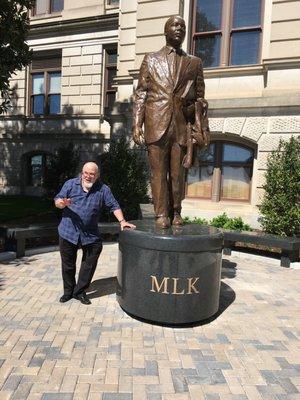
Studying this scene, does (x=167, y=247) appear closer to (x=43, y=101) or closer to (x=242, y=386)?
(x=242, y=386)

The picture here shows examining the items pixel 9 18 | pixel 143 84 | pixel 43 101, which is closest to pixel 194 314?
pixel 143 84

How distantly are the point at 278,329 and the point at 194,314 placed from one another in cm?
103

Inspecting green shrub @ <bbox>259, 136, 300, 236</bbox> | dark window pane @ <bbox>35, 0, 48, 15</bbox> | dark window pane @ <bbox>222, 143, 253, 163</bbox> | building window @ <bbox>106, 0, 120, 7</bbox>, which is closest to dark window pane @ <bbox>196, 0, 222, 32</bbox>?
dark window pane @ <bbox>222, 143, 253, 163</bbox>

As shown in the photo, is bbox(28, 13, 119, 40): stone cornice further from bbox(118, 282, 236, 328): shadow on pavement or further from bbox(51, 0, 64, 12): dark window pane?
bbox(118, 282, 236, 328): shadow on pavement

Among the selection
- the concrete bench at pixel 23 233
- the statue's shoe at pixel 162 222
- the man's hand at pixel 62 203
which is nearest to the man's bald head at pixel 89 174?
the man's hand at pixel 62 203

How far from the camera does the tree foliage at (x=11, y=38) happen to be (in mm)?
9133

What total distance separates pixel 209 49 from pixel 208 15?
1030mm

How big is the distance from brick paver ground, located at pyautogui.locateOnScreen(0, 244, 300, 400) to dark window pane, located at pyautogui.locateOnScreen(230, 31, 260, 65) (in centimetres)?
821

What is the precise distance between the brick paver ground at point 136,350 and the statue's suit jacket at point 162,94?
2424mm

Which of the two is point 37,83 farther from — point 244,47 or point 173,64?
point 173,64

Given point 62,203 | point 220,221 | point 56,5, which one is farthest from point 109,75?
point 62,203

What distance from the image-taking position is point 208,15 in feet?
42.4

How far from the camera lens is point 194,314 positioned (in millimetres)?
4973

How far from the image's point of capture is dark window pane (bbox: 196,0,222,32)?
12758mm
